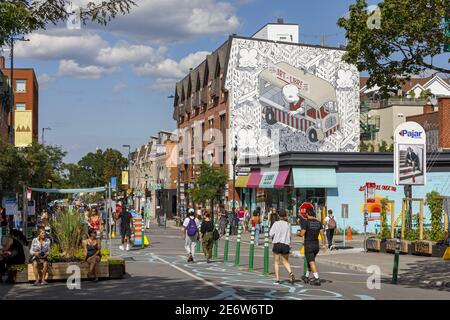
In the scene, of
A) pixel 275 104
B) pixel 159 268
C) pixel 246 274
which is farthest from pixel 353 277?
pixel 275 104

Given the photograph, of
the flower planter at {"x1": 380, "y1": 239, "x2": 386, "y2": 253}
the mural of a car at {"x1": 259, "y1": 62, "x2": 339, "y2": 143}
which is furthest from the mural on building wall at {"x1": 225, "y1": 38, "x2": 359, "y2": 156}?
the flower planter at {"x1": 380, "y1": 239, "x2": 386, "y2": 253}

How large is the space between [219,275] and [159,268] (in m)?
3.02

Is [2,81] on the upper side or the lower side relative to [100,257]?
upper

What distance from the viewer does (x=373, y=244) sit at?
3130 centimetres

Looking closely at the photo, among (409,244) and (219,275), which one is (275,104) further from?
(219,275)

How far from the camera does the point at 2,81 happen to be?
55.3 metres

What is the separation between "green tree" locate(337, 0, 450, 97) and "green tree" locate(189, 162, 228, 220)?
39.6m

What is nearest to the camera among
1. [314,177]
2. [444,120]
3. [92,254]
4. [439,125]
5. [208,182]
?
[92,254]

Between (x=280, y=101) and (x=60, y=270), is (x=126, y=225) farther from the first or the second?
(x=280, y=101)

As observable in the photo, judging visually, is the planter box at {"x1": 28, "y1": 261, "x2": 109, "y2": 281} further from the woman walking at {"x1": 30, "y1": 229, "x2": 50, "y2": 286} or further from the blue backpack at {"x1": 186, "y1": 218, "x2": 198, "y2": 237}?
the blue backpack at {"x1": 186, "y1": 218, "x2": 198, "y2": 237}

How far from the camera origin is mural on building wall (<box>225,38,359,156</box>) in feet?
196

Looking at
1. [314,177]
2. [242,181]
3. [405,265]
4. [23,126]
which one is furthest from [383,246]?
[242,181]

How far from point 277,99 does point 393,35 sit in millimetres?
42326
